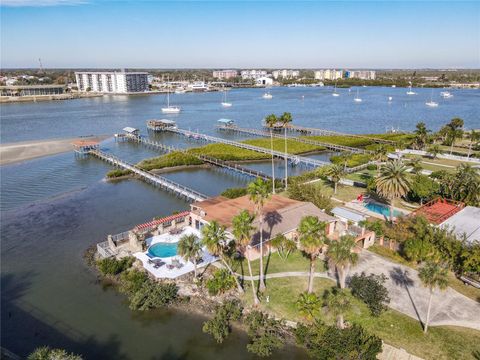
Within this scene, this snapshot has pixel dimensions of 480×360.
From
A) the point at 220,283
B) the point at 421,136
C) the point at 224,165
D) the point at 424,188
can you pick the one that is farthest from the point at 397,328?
Answer: the point at 421,136

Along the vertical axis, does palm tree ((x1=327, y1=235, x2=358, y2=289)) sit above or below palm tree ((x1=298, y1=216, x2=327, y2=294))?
below

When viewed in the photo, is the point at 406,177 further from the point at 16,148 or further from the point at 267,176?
the point at 16,148

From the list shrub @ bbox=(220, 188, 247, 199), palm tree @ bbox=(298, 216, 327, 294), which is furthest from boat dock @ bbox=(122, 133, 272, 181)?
palm tree @ bbox=(298, 216, 327, 294)

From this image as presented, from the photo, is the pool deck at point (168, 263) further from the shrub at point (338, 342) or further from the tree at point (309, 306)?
the tree at point (309, 306)

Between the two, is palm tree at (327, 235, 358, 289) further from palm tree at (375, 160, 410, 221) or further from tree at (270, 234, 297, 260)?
palm tree at (375, 160, 410, 221)

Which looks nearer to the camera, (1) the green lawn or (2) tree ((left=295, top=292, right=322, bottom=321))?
(1) the green lawn

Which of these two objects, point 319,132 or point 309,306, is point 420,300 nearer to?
point 309,306
